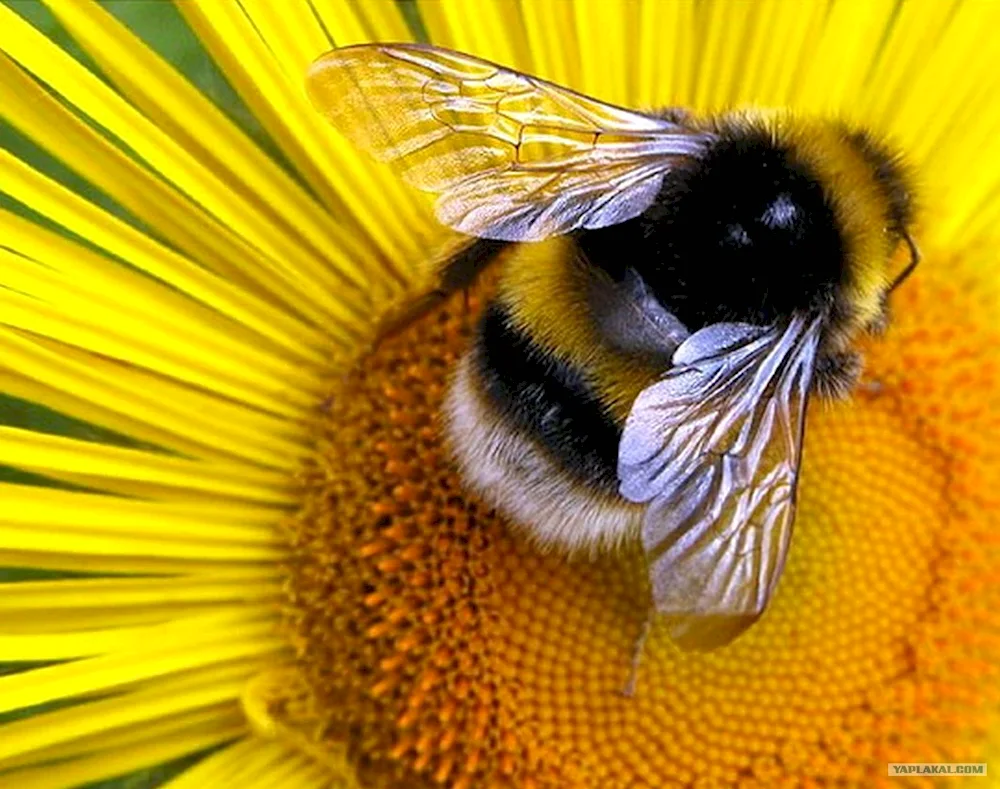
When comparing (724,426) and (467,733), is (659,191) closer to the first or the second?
(724,426)

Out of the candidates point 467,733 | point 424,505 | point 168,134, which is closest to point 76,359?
point 168,134

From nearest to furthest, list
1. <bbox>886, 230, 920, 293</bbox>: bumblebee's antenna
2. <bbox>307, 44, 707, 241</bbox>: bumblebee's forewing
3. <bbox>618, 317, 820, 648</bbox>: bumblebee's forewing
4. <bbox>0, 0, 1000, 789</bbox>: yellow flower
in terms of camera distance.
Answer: <bbox>618, 317, 820, 648</bbox>: bumblebee's forewing < <bbox>307, 44, 707, 241</bbox>: bumblebee's forewing < <bbox>886, 230, 920, 293</bbox>: bumblebee's antenna < <bbox>0, 0, 1000, 789</bbox>: yellow flower

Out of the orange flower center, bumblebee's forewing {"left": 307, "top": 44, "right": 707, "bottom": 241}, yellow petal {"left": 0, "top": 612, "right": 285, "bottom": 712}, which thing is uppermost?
bumblebee's forewing {"left": 307, "top": 44, "right": 707, "bottom": 241}

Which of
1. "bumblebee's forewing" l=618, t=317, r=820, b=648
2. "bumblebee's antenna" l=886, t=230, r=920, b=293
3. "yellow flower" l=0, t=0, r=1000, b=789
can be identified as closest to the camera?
"bumblebee's forewing" l=618, t=317, r=820, b=648

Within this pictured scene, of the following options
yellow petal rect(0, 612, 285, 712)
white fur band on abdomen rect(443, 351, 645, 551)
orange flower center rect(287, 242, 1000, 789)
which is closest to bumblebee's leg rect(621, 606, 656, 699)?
orange flower center rect(287, 242, 1000, 789)

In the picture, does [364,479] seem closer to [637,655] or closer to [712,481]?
[637,655]

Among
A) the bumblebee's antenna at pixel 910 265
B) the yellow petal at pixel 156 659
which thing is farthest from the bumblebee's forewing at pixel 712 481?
the yellow petal at pixel 156 659

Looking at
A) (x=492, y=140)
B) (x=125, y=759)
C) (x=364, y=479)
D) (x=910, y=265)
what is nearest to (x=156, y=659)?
(x=125, y=759)

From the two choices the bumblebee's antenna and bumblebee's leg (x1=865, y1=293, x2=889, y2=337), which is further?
the bumblebee's antenna

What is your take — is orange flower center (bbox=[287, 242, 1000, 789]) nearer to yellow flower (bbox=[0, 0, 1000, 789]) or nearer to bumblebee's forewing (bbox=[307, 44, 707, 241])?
yellow flower (bbox=[0, 0, 1000, 789])
